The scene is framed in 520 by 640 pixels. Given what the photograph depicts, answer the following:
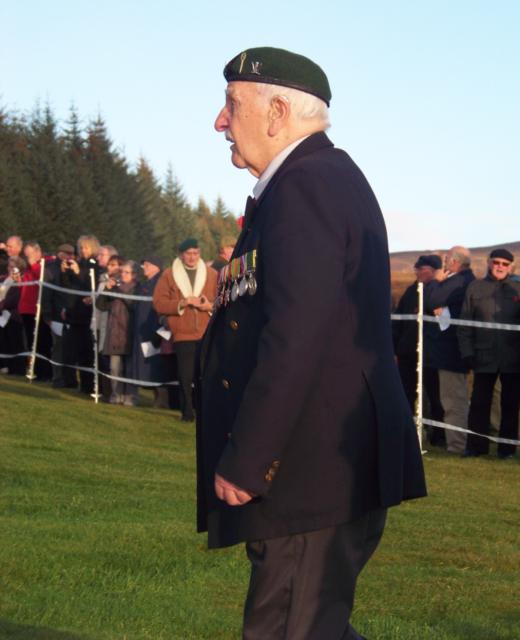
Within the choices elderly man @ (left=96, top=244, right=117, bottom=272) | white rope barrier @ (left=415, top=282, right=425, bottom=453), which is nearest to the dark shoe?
white rope barrier @ (left=415, top=282, right=425, bottom=453)

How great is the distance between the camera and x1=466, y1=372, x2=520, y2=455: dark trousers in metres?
13.5

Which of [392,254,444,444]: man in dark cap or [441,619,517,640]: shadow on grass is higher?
[392,254,444,444]: man in dark cap

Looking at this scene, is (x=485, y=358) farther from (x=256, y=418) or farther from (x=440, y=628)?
Result: (x=256, y=418)

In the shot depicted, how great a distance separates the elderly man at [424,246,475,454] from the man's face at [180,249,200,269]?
2.68 meters

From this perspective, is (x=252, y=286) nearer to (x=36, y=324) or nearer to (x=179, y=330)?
(x=179, y=330)

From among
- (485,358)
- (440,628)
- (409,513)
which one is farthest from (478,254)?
(440,628)

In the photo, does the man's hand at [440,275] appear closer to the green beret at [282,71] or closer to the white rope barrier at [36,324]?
the white rope barrier at [36,324]

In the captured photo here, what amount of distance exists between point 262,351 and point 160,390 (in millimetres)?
14553

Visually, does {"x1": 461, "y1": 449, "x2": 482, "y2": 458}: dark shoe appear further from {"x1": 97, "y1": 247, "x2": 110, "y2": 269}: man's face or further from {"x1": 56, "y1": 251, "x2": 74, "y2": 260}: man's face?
{"x1": 56, "y1": 251, "x2": 74, "y2": 260}: man's face

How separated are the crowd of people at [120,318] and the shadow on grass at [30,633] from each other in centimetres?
940

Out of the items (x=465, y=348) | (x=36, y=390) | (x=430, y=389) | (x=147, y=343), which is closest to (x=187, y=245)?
(x=147, y=343)

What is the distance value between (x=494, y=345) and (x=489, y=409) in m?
0.73

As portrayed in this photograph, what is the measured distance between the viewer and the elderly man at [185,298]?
15.3 m

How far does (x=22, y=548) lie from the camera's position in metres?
7.63
